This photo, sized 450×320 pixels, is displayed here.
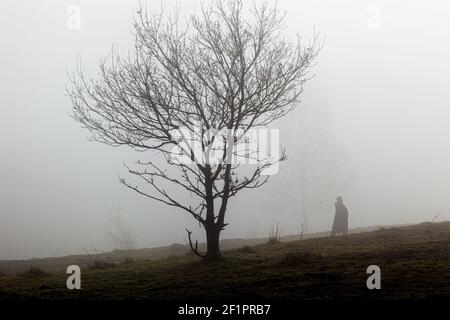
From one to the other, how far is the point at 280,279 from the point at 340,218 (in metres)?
11.5

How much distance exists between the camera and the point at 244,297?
19.0 feet

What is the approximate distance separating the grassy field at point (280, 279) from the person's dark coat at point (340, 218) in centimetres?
729

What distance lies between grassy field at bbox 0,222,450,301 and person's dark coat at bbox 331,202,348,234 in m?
7.29

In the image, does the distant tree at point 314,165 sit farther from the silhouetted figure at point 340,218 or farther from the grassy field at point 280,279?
the grassy field at point 280,279

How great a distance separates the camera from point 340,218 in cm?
1780

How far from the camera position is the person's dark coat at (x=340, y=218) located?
17.7m

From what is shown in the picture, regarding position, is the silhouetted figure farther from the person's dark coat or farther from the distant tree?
the distant tree

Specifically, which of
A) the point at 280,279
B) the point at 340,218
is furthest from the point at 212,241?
the point at 340,218

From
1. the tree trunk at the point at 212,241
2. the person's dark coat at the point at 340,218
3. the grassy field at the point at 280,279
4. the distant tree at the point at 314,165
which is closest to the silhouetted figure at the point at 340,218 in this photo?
the person's dark coat at the point at 340,218

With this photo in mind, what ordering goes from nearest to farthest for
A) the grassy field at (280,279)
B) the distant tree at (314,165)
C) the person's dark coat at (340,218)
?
1. the grassy field at (280,279)
2. the person's dark coat at (340,218)
3. the distant tree at (314,165)

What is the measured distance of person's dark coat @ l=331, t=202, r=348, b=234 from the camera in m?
17.7

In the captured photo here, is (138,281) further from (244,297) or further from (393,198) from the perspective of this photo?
(393,198)

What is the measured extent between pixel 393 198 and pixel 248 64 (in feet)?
241

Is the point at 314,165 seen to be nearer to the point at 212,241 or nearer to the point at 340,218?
the point at 340,218
